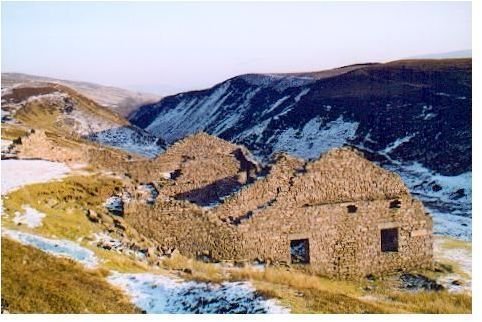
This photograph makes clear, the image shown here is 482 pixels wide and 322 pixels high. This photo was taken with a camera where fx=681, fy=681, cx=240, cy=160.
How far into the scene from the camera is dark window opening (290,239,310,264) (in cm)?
1884

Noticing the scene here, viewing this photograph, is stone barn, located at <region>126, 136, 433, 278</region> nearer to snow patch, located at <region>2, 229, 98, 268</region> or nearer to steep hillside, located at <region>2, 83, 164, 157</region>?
snow patch, located at <region>2, 229, 98, 268</region>

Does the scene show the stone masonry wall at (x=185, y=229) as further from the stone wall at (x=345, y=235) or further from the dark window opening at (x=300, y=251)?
the dark window opening at (x=300, y=251)

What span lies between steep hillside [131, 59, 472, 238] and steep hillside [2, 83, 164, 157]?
9.19 metres

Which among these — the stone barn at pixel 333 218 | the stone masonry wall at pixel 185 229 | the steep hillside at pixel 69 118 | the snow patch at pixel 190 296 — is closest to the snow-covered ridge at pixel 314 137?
the steep hillside at pixel 69 118

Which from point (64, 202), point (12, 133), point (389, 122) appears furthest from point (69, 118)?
point (64, 202)

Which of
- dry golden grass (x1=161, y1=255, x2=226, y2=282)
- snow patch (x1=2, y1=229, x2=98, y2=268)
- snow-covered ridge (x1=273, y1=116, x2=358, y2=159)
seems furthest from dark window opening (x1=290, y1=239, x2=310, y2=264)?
snow-covered ridge (x1=273, y1=116, x2=358, y2=159)

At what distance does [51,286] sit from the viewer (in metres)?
12.5

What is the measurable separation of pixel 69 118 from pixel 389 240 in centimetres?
4764

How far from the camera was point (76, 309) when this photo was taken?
12117mm

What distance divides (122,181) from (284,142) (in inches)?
1327

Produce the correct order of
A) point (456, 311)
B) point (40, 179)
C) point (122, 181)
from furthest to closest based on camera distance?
point (122, 181) < point (40, 179) < point (456, 311)

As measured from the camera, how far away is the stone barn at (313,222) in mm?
17844

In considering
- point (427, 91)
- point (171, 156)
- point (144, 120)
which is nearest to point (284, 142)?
point (427, 91)
